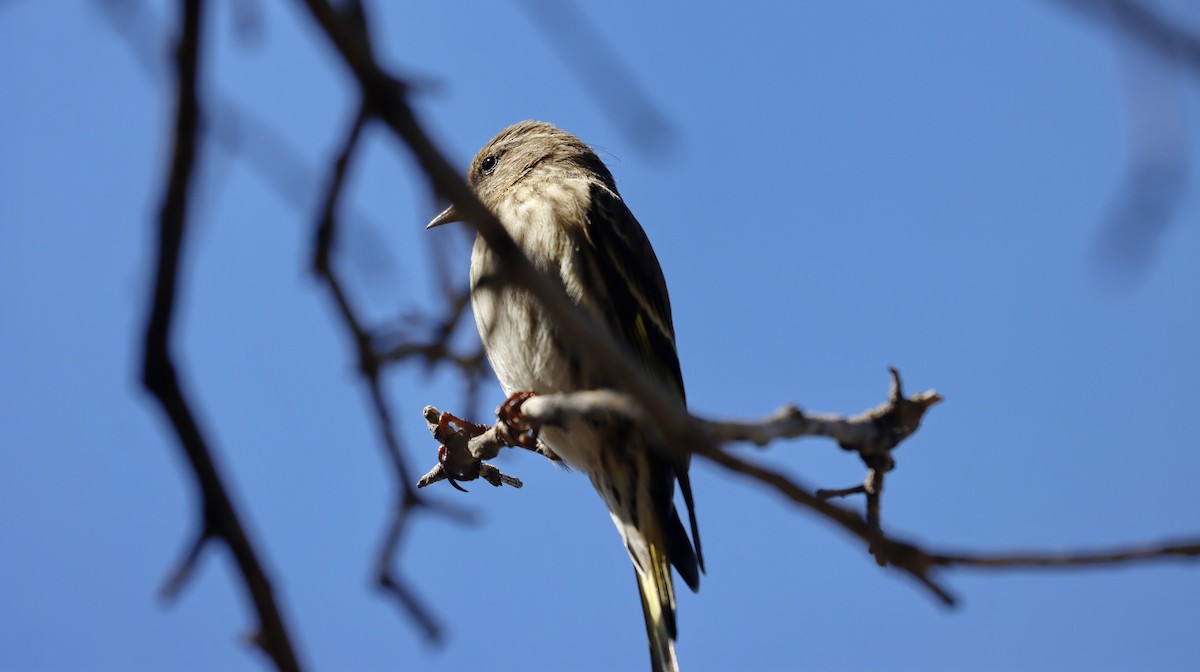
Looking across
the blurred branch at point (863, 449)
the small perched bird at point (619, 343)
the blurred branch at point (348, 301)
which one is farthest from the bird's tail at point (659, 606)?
the blurred branch at point (348, 301)

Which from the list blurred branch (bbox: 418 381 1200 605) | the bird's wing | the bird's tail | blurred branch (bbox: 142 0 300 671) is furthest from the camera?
the bird's wing

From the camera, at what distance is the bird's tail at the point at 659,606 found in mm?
4434

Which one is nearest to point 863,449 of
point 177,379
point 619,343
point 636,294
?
point 177,379

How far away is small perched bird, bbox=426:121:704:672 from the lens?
4531 mm

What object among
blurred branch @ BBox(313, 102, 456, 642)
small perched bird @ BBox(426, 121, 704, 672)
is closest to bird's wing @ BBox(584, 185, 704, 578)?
small perched bird @ BBox(426, 121, 704, 672)

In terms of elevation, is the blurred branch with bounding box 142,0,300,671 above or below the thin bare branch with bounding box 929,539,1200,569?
above

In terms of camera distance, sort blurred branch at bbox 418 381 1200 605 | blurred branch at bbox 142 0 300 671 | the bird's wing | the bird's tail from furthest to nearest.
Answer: the bird's wing, the bird's tail, blurred branch at bbox 142 0 300 671, blurred branch at bbox 418 381 1200 605

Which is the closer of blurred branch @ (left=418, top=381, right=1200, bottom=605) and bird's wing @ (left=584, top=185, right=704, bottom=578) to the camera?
blurred branch @ (left=418, top=381, right=1200, bottom=605)

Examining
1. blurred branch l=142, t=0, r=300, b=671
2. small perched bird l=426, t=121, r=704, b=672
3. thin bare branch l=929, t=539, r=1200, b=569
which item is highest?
small perched bird l=426, t=121, r=704, b=672

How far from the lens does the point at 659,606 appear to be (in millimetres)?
4527

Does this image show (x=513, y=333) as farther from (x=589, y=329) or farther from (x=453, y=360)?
(x=589, y=329)

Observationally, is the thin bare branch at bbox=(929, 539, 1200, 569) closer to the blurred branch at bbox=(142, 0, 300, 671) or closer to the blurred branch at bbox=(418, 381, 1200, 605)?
the blurred branch at bbox=(418, 381, 1200, 605)

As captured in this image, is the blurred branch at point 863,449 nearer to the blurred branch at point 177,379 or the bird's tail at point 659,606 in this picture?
the blurred branch at point 177,379

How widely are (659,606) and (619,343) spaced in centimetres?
115
